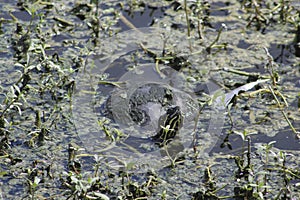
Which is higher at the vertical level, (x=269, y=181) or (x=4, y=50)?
(x=4, y=50)

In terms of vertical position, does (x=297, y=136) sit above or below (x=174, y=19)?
below

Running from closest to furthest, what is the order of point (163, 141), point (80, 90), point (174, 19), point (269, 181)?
point (269, 181), point (163, 141), point (80, 90), point (174, 19)

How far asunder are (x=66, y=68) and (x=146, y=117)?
50 cm

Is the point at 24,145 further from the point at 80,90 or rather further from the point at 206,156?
the point at 206,156

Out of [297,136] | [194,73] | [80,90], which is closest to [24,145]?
[80,90]

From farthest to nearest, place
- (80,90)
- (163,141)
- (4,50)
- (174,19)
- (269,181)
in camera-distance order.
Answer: (174,19), (4,50), (80,90), (163,141), (269,181)

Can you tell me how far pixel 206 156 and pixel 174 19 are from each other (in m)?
1.13

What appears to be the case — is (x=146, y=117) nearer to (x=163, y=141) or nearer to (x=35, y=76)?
(x=163, y=141)

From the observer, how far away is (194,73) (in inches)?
127

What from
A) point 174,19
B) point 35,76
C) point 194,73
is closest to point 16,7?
point 35,76

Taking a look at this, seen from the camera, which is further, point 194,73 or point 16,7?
point 16,7

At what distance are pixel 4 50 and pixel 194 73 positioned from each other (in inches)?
38.6

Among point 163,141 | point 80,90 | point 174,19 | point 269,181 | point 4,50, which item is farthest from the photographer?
point 174,19

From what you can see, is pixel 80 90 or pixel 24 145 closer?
pixel 24 145
